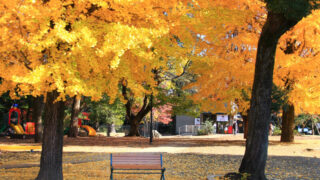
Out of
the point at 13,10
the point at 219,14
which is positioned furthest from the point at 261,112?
the point at 13,10

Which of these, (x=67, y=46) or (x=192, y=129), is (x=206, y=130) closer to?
(x=192, y=129)

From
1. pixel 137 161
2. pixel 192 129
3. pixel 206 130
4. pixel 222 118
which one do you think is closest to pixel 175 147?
pixel 137 161

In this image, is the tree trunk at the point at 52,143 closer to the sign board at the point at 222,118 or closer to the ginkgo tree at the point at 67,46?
the ginkgo tree at the point at 67,46

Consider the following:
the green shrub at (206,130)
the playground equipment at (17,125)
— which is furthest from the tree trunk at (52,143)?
the green shrub at (206,130)

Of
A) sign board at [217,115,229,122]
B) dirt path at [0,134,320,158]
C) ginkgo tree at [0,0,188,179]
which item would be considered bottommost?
dirt path at [0,134,320,158]

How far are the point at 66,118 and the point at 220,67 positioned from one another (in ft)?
78.8

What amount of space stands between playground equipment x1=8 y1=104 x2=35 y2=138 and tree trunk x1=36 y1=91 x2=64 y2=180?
2119 centimetres

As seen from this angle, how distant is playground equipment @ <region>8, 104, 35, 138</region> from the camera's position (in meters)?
28.9

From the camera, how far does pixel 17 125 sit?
2973cm

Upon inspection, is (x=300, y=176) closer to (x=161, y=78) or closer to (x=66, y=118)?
(x=161, y=78)

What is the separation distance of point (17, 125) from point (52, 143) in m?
22.5

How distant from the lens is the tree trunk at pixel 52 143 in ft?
29.8

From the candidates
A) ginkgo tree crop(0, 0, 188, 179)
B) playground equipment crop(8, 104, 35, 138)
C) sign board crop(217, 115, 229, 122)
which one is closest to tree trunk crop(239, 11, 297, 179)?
ginkgo tree crop(0, 0, 188, 179)

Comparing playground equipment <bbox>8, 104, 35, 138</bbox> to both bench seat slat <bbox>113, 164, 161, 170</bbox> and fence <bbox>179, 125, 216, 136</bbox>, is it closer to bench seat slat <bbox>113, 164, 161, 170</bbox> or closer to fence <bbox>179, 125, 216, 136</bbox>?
fence <bbox>179, 125, 216, 136</bbox>
